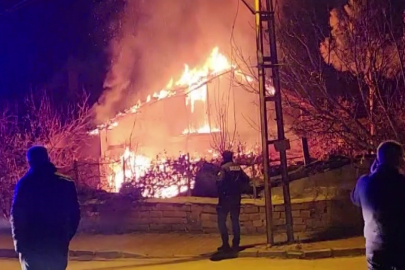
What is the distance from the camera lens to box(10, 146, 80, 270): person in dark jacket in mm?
6164

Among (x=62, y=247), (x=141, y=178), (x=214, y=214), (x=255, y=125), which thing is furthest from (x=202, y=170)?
(x=62, y=247)

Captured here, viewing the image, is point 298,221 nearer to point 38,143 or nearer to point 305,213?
point 305,213

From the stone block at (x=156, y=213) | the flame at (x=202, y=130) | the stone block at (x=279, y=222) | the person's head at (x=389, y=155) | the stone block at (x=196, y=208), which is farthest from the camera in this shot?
the flame at (x=202, y=130)

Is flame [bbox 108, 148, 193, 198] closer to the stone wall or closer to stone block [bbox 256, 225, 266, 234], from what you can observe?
the stone wall

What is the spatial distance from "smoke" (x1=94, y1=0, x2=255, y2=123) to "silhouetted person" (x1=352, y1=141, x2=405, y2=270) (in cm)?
1807

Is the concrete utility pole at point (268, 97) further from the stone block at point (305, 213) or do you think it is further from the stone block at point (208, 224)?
the stone block at point (208, 224)

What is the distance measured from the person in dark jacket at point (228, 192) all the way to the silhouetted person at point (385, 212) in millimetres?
5820

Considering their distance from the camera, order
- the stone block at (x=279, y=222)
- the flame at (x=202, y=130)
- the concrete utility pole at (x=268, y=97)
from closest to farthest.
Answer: the concrete utility pole at (x=268, y=97), the stone block at (x=279, y=222), the flame at (x=202, y=130)

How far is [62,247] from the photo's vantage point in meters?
6.27

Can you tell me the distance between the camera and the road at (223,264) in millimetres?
10078

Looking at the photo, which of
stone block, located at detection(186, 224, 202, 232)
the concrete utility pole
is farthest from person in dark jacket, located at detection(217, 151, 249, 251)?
stone block, located at detection(186, 224, 202, 232)

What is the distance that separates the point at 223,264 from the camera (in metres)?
10.6

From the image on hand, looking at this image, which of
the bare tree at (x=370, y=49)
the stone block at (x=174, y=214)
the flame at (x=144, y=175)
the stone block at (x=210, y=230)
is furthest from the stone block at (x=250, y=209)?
the flame at (x=144, y=175)

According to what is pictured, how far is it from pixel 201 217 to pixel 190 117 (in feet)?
38.5
